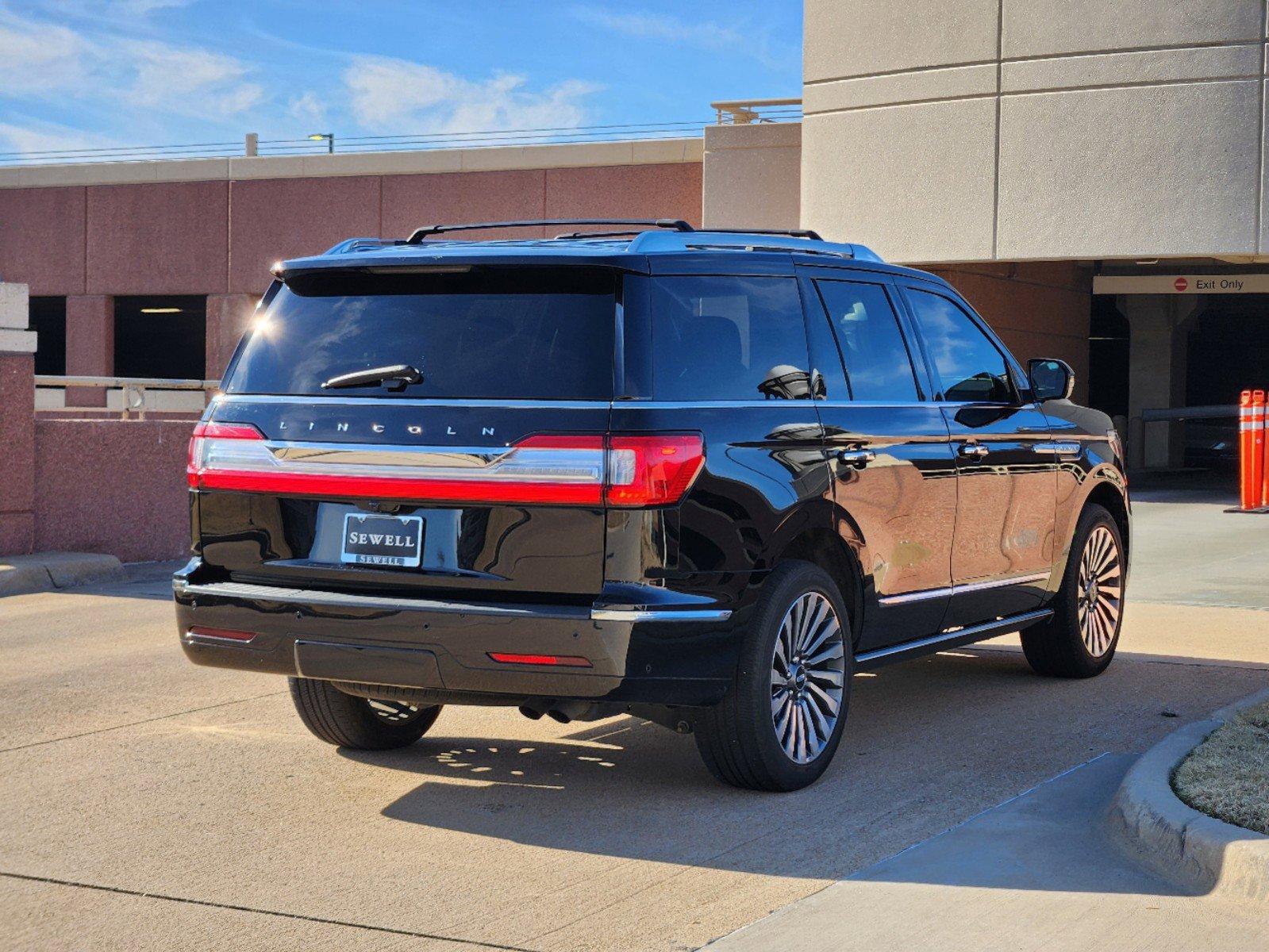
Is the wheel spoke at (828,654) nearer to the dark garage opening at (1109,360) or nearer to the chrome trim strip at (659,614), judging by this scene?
the chrome trim strip at (659,614)

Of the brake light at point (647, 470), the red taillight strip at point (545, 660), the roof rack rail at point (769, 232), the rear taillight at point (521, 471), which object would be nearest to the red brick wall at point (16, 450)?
the roof rack rail at point (769, 232)

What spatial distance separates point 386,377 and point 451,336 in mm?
252

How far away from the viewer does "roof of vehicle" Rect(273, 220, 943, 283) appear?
5.58 meters

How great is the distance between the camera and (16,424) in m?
12.6

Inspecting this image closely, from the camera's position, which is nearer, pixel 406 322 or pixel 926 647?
pixel 406 322

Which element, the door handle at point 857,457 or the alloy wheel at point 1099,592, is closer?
the door handle at point 857,457

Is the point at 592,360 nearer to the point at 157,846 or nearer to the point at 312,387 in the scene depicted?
the point at 312,387

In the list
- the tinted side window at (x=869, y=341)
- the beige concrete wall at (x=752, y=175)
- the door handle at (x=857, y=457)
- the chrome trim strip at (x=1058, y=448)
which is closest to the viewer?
the door handle at (x=857, y=457)

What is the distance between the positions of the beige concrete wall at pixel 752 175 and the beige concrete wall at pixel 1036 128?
6.03 feet

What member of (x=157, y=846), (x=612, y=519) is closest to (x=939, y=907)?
(x=612, y=519)

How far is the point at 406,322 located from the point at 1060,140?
18.4m

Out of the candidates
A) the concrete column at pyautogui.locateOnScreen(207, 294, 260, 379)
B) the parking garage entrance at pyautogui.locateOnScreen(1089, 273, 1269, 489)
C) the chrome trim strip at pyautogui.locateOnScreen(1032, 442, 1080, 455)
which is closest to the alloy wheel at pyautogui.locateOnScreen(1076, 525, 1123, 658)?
the chrome trim strip at pyautogui.locateOnScreen(1032, 442, 1080, 455)

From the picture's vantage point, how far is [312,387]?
5691 mm

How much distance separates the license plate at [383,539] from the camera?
5.38 m
